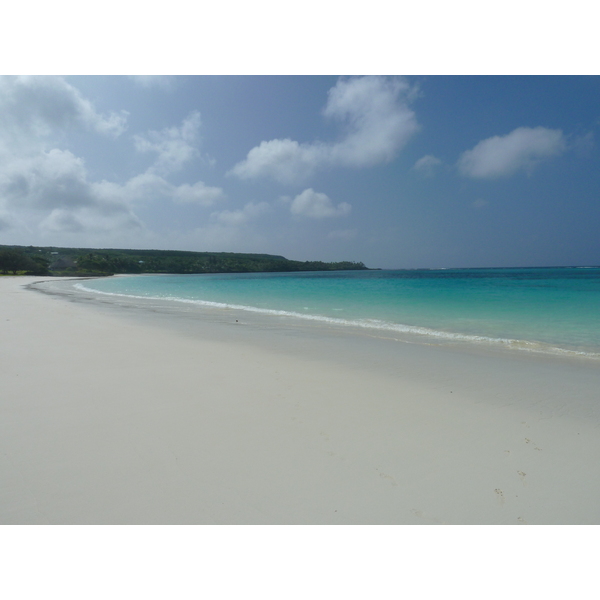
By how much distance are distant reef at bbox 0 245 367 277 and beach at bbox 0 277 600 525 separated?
7417cm

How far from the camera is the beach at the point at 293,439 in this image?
8.06 feet

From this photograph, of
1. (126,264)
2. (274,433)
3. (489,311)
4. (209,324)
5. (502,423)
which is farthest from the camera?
(126,264)

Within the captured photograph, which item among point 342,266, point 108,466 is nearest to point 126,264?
point 342,266

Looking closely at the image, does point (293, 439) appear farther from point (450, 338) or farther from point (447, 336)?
point (447, 336)

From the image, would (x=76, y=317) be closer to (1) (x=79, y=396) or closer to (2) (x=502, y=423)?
(1) (x=79, y=396)

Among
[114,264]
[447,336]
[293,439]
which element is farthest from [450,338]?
[114,264]

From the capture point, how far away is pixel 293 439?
338 centimetres

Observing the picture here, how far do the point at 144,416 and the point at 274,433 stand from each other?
1519 mm

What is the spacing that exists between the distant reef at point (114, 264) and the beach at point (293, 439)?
74.2 meters

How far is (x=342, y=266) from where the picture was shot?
568ft

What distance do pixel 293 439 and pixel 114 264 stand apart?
108 m

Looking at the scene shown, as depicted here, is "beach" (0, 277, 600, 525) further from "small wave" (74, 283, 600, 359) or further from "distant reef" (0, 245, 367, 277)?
"distant reef" (0, 245, 367, 277)

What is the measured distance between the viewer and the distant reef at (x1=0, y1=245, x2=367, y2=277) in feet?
211

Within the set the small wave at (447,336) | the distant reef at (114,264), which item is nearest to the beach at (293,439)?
the small wave at (447,336)
